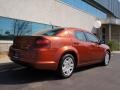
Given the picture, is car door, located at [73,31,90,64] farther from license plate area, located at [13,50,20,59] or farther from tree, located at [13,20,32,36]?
tree, located at [13,20,32,36]

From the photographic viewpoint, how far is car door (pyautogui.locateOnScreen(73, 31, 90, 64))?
350 inches

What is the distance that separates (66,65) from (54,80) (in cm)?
65

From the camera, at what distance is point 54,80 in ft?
26.2

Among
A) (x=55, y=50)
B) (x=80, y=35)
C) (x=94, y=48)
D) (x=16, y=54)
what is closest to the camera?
(x=55, y=50)

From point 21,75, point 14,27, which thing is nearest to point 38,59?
point 21,75

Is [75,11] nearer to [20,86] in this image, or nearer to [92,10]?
[92,10]

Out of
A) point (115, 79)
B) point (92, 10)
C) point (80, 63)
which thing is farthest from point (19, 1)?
point (92, 10)

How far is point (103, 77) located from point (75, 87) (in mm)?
1793

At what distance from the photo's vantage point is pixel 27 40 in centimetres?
795

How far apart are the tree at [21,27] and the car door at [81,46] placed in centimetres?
724

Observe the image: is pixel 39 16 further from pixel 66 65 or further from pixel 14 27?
pixel 66 65

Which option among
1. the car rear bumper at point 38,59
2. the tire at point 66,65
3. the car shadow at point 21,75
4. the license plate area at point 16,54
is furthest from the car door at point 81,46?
the license plate area at point 16,54

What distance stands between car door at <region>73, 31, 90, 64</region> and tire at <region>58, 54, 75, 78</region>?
0.48 m

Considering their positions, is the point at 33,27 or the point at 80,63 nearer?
the point at 80,63
